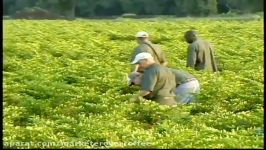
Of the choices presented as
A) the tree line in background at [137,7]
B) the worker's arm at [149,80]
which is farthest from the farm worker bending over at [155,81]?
the tree line in background at [137,7]

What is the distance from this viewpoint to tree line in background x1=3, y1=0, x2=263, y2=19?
151 ft

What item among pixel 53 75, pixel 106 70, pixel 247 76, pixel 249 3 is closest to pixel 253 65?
pixel 247 76

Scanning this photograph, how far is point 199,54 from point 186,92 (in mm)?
3269

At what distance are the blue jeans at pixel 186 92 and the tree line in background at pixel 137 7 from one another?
3131cm

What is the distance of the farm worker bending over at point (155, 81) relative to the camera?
33.3 ft

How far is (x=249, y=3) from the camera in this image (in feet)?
154

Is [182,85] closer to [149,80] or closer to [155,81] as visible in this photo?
[155,81]

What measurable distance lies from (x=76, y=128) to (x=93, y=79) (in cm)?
464

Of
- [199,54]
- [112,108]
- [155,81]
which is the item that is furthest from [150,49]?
[199,54]

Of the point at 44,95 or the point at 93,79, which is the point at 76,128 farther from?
the point at 93,79

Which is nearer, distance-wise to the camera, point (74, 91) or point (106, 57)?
point (74, 91)

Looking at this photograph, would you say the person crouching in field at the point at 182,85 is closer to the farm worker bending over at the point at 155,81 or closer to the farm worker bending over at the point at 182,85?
the farm worker bending over at the point at 182,85

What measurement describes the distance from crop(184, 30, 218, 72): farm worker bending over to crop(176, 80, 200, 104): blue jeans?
2888 mm

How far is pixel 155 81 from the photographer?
1018 centimetres
